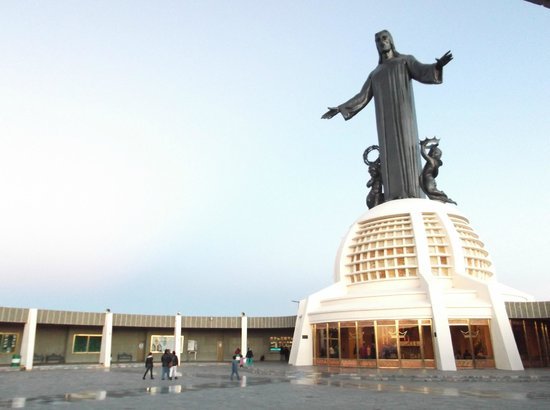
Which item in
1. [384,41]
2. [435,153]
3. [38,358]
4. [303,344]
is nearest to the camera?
[303,344]

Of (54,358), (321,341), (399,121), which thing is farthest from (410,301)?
(54,358)

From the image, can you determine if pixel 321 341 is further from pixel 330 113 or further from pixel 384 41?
pixel 384 41

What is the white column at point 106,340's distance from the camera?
125 feet

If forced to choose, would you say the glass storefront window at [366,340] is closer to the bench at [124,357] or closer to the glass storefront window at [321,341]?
the glass storefront window at [321,341]

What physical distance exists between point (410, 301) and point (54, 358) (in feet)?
106

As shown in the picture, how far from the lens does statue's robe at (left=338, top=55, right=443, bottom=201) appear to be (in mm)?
41938

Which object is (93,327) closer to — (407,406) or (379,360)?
(379,360)

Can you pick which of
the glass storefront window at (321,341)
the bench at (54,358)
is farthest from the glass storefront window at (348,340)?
the bench at (54,358)

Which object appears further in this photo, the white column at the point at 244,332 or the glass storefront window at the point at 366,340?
the white column at the point at 244,332

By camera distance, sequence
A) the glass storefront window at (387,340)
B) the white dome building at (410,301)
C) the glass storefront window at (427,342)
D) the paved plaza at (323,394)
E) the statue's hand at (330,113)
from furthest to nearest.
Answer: the statue's hand at (330,113), the glass storefront window at (387,340), the white dome building at (410,301), the glass storefront window at (427,342), the paved plaza at (323,394)

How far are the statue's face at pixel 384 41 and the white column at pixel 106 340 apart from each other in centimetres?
Answer: 3766

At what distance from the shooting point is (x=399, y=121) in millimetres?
43781

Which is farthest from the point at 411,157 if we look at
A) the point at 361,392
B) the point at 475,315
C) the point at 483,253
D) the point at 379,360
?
the point at 361,392

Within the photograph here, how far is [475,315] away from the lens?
27.9 meters
